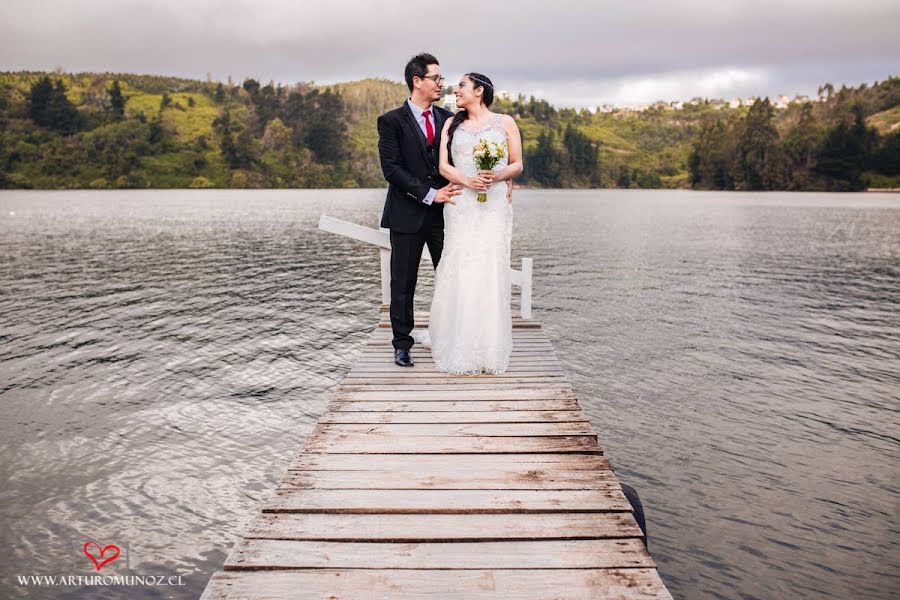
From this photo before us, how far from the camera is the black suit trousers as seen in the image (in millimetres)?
7305

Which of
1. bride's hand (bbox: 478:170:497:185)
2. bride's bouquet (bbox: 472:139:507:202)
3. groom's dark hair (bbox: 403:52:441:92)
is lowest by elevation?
bride's hand (bbox: 478:170:497:185)

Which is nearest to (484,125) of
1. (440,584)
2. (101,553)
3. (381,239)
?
(381,239)

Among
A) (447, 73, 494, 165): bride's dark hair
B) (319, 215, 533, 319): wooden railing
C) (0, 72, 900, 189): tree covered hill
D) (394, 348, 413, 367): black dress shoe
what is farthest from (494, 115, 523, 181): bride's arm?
(0, 72, 900, 189): tree covered hill

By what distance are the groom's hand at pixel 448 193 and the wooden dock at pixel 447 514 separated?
7.35 ft

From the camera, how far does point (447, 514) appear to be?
392cm

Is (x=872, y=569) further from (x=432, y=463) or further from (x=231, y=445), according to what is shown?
(x=231, y=445)

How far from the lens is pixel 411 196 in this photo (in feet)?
23.5

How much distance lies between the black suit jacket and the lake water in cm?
407

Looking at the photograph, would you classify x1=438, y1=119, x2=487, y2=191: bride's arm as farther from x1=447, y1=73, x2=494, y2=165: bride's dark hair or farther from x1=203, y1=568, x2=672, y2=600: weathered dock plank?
x1=203, y1=568, x2=672, y2=600: weathered dock plank

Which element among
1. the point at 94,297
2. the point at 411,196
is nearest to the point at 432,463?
the point at 411,196

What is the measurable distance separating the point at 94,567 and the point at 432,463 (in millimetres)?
4161

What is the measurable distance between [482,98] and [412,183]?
122 cm

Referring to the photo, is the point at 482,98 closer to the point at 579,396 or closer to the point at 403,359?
the point at 403,359

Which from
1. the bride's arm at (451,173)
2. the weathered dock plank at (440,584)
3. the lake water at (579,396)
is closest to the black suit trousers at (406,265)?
the bride's arm at (451,173)
